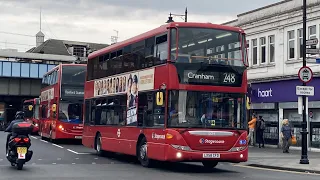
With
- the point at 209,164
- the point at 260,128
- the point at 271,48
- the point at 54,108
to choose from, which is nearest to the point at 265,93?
the point at 260,128

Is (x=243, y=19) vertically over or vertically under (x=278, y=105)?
over

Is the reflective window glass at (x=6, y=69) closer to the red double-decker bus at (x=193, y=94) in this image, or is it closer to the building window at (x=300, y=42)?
the building window at (x=300, y=42)

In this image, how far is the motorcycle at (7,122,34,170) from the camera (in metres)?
16.4

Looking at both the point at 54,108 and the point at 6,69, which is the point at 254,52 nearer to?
the point at 54,108

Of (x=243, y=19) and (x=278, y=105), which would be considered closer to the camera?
(x=278, y=105)

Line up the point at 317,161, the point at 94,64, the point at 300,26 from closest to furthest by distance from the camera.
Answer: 1. the point at 317,161
2. the point at 94,64
3. the point at 300,26

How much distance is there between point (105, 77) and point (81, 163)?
163 inches

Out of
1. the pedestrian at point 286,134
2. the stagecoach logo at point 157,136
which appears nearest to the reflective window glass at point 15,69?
the pedestrian at point 286,134

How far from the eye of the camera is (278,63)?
31.4m

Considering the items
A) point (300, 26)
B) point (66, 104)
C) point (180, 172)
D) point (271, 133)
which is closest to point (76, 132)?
point (66, 104)

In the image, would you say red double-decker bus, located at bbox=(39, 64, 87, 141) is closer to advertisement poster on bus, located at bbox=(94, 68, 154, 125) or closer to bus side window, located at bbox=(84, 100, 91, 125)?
bus side window, located at bbox=(84, 100, 91, 125)

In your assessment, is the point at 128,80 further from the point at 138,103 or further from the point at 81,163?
the point at 81,163

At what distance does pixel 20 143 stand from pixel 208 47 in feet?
20.2

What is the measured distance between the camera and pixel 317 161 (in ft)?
69.4
